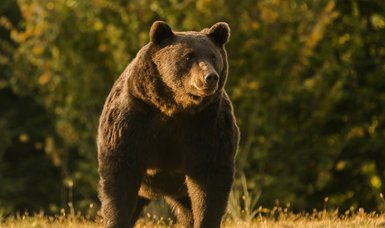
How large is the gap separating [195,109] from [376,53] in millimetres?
15066

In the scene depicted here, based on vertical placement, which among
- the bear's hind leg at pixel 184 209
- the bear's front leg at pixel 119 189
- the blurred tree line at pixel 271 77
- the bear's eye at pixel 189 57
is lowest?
the blurred tree line at pixel 271 77

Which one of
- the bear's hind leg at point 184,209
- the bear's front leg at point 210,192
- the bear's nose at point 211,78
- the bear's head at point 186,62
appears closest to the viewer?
the bear's nose at point 211,78

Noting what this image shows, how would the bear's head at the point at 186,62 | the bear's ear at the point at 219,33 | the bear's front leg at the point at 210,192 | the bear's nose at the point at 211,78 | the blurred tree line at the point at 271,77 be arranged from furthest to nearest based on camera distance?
the blurred tree line at the point at 271,77, the bear's ear at the point at 219,33, the bear's front leg at the point at 210,192, the bear's head at the point at 186,62, the bear's nose at the point at 211,78

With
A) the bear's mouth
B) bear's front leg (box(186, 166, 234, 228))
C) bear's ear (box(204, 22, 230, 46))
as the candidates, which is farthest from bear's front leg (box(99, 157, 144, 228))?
bear's ear (box(204, 22, 230, 46))

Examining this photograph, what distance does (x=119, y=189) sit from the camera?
692 centimetres

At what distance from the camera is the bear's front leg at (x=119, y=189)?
6.91 metres

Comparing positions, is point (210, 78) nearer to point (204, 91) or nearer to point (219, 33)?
point (204, 91)

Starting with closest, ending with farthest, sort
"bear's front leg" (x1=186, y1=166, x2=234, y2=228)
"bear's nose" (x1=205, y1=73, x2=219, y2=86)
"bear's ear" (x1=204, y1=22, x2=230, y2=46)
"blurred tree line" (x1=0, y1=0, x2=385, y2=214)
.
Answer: "bear's nose" (x1=205, y1=73, x2=219, y2=86), "bear's front leg" (x1=186, y1=166, x2=234, y2=228), "bear's ear" (x1=204, y1=22, x2=230, y2=46), "blurred tree line" (x1=0, y1=0, x2=385, y2=214)

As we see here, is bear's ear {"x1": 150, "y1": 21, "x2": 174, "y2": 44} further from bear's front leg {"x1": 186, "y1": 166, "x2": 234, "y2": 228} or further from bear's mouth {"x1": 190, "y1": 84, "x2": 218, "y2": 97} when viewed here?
bear's front leg {"x1": 186, "y1": 166, "x2": 234, "y2": 228}

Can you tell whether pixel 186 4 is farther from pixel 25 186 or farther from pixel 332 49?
pixel 25 186

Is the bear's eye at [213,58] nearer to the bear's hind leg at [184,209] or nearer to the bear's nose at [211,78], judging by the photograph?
the bear's nose at [211,78]

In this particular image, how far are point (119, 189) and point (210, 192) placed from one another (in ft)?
2.24

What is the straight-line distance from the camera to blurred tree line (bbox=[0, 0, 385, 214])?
58.2ft

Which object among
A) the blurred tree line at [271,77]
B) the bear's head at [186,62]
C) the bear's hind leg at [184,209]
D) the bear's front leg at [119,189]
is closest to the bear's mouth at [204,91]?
the bear's head at [186,62]
